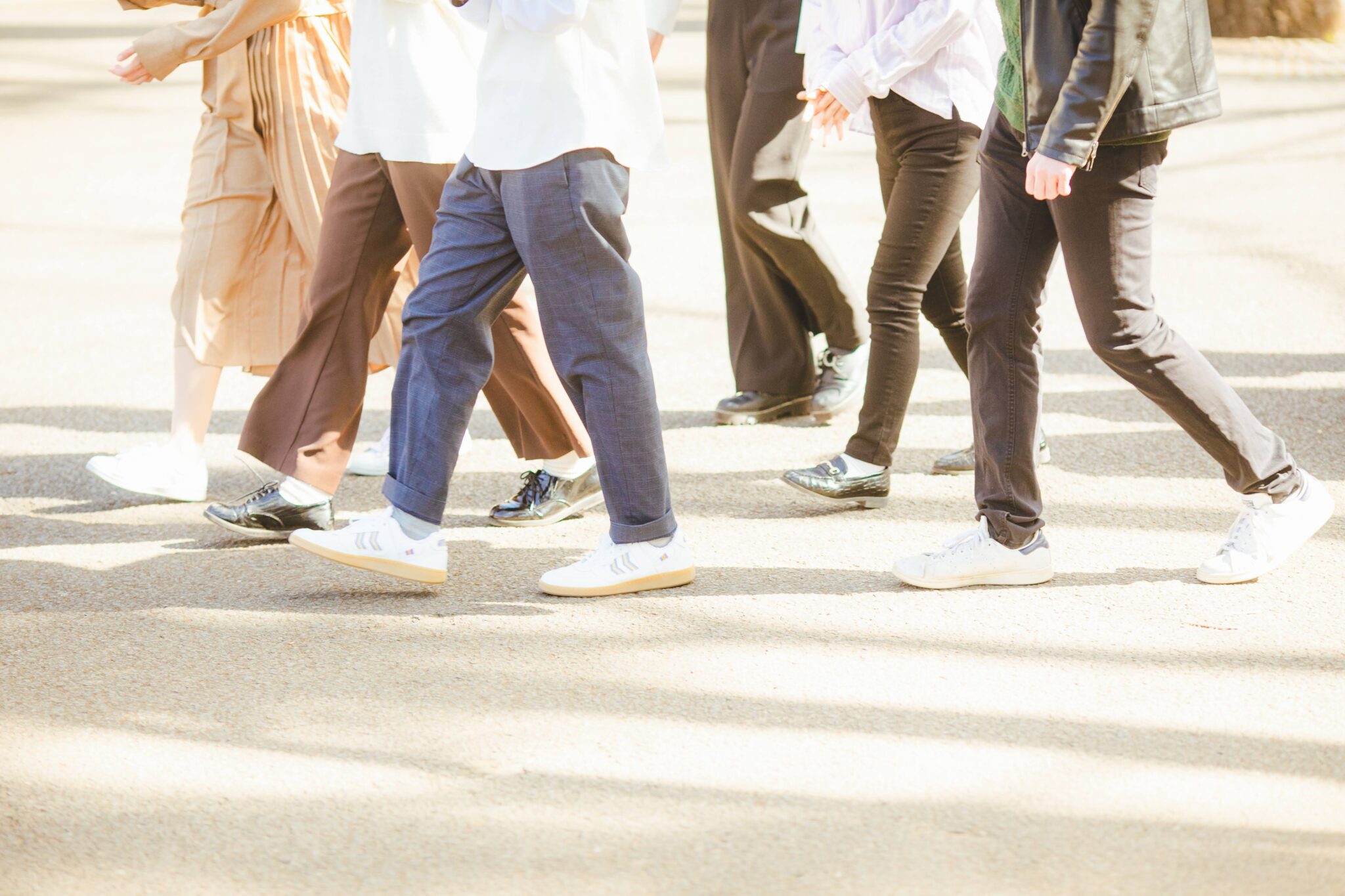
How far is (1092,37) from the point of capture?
3.08 meters

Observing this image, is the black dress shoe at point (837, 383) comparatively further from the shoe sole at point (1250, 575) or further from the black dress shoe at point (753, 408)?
the shoe sole at point (1250, 575)

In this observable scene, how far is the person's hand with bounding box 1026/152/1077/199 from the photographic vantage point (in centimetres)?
314

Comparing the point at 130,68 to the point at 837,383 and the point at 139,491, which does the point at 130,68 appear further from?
the point at 837,383

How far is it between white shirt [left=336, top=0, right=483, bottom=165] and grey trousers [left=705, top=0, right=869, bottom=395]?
1.29 metres

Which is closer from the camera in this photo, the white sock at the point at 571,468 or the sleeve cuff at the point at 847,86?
the sleeve cuff at the point at 847,86

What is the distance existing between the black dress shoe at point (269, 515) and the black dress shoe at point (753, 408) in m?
1.57

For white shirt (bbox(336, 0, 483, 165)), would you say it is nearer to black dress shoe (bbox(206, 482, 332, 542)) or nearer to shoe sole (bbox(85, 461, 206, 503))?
black dress shoe (bbox(206, 482, 332, 542))

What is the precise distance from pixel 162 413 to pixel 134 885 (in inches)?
126

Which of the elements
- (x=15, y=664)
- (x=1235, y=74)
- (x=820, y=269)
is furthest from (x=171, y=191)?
(x=1235, y=74)

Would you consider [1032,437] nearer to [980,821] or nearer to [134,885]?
[980,821]

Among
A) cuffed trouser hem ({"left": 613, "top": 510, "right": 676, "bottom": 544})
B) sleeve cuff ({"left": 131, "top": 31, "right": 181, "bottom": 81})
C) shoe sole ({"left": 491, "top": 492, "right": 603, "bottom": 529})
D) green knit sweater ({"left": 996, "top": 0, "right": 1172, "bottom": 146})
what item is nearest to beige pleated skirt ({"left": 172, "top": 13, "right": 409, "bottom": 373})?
sleeve cuff ({"left": 131, "top": 31, "right": 181, "bottom": 81})

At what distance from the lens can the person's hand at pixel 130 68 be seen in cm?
413

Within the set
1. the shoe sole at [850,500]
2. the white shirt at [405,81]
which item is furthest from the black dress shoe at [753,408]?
the white shirt at [405,81]

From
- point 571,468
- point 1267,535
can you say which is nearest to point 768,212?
point 571,468
